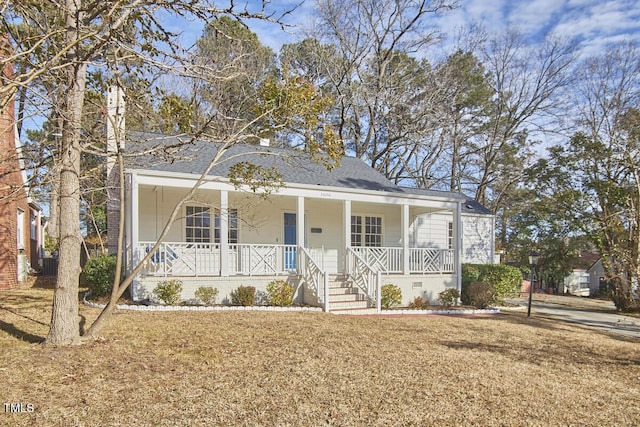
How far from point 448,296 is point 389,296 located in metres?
2.61

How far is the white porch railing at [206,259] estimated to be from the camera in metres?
11.2

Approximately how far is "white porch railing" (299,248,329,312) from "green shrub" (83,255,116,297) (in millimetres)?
4756

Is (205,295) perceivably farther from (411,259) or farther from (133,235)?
(411,259)

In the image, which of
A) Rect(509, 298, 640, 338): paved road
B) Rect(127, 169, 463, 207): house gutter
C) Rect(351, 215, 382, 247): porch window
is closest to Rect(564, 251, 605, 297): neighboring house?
Rect(509, 298, 640, 338): paved road

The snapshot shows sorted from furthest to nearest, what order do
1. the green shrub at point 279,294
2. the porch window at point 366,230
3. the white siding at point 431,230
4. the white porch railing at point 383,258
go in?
the white siding at point 431,230
the porch window at point 366,230
the white porch railing at point 383,258
the green shrub at point 279,294

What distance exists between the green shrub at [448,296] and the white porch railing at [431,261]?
2.29 feet

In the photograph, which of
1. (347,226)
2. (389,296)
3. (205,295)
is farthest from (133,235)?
(389,296)

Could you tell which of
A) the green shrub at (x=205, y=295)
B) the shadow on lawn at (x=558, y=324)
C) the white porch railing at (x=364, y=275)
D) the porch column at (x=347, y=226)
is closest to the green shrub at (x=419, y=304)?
the white porch railing at (x=364, y=275)

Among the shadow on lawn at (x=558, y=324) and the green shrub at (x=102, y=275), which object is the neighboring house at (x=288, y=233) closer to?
the green shrub at (x=102, y=275)

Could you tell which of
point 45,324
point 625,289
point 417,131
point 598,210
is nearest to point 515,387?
point 45,324

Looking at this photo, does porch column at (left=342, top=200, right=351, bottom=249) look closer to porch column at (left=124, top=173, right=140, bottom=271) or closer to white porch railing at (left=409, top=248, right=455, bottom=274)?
white porch railing at (left=409, top=248, right=455, bottom=274)

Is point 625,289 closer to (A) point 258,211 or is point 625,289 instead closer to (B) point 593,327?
(B) point 593,327

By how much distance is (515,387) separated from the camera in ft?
18.9

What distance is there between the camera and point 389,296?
12789 millimetres
